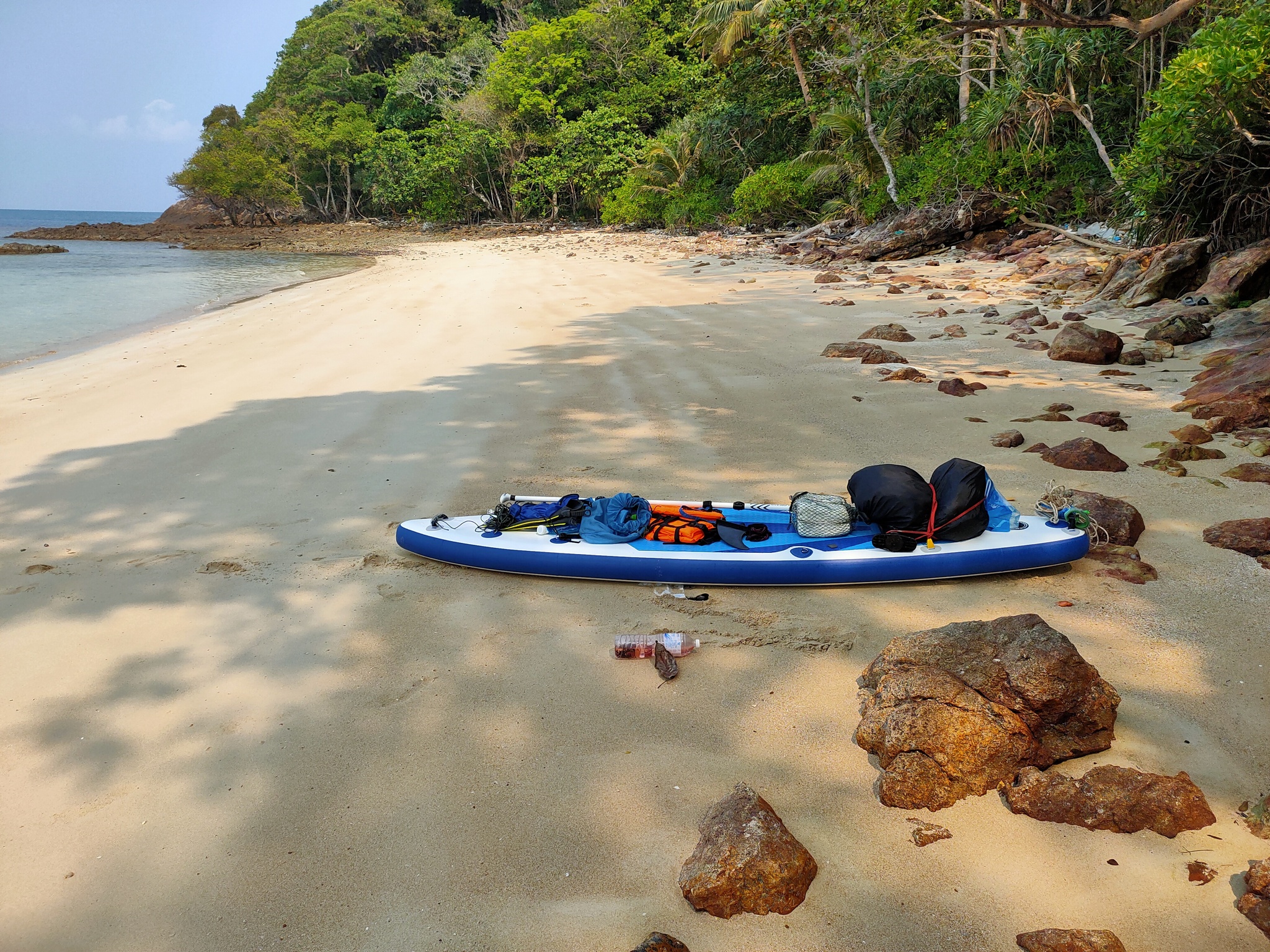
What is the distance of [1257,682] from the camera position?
2.88m

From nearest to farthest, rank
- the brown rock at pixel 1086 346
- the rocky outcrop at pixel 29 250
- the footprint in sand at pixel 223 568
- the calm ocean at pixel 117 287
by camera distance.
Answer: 1. the footprint in sand at pixel 223 568
2. the brown rock at pixel 1086 346
3. the calm ocean at pixel 117 287
4. the rocky outcrop at pixel 29 250

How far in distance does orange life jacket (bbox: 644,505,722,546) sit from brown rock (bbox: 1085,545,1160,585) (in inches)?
71.8

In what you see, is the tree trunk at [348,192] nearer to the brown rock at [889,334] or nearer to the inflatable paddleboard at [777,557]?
the brown rock at [889,334]

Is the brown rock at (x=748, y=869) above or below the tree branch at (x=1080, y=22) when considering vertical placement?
below

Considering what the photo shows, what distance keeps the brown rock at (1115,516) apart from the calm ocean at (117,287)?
13.0 meters

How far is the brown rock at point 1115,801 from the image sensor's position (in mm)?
2268

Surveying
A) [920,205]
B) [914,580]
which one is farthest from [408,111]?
[914,580]

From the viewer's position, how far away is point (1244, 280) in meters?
7.89

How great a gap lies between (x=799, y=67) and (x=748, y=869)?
21.5 metres

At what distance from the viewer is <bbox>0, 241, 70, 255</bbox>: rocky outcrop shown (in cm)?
3366

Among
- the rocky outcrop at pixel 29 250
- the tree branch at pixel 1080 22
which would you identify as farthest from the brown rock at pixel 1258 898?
the rocky outcrop at pixel 29 250

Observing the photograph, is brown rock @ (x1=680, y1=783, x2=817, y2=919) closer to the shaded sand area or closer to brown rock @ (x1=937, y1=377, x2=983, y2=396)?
the shaded sand area

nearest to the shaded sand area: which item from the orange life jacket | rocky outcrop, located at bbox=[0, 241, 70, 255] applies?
the orange life jacket

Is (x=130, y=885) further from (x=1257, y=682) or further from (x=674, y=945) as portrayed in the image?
(x=1257, y=682)
